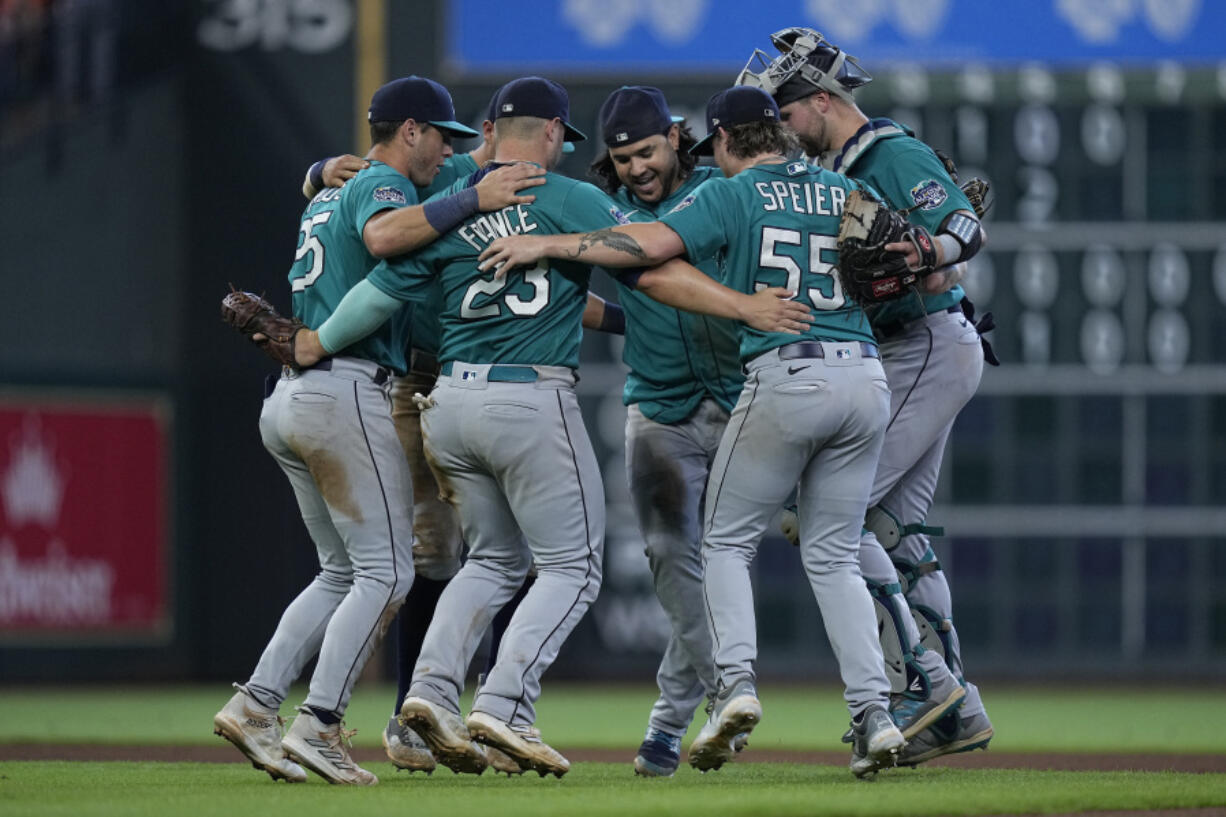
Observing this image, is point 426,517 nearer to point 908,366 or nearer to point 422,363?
point 422,363

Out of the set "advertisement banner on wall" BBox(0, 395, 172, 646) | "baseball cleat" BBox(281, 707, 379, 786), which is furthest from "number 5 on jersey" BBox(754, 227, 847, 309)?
"advertisement banner on wall" BBox(0, 395, 172, 646)

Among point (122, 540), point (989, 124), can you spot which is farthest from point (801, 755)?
point (122, 540)

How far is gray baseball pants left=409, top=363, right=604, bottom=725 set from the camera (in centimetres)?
519

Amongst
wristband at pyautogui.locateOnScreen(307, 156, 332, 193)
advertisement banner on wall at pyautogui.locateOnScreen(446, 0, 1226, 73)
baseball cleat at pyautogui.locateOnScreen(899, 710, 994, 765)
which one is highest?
advertisement banner on wall at pyautogui.locateOnScreen(446, 0, 1226, 73)

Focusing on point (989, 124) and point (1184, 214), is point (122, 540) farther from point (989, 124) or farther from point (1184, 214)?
point (1184, 214)

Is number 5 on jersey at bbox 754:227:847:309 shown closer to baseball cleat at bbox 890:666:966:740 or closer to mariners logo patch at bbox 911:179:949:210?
mariners logo patch at bbox 911:179:949:210

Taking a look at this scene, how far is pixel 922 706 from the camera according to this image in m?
5.44

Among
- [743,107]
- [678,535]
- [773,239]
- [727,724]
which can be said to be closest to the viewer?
[727,724]

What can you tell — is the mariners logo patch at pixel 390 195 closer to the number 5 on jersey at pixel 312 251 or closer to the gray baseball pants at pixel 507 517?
the number 5 on jersey at pixel 312 251

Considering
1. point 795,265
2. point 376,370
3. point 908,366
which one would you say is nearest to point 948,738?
point 908,366

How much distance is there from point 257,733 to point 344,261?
54.4 inches

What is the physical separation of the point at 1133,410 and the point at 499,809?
7785 mm

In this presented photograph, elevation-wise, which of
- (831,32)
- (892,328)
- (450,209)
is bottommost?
(892,328)

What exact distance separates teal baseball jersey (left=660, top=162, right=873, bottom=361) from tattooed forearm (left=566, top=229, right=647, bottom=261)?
13cm
